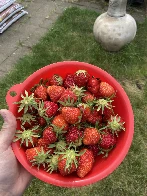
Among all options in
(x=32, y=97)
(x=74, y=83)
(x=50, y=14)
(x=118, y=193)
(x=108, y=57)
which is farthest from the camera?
(x=50, y=14)

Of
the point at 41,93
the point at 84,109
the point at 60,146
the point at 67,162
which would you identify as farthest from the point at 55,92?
the point at 67,162

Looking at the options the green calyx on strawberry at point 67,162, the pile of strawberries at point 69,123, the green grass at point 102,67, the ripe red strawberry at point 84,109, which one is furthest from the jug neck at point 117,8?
the green calyx on strawberry at point 67,162

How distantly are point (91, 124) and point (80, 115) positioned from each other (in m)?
0.12

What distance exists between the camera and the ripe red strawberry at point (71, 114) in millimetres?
1476

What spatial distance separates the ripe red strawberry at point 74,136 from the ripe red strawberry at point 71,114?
0.12 ft

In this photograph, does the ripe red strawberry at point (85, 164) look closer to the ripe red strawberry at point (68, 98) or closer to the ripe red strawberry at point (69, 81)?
the ripe red strawberry at point (68, 98)

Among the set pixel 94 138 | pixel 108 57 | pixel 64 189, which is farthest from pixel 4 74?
pixel 94 138

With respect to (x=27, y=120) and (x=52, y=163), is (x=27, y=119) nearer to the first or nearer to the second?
(x=27, y=120)

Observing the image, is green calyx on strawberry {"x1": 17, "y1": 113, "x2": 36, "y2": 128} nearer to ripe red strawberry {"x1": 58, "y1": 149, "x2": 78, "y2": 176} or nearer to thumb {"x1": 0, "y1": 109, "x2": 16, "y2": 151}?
thumb {"x1": 0, "y1": 109, "x2": 16, "y2": 151}

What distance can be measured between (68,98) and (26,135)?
27 cm

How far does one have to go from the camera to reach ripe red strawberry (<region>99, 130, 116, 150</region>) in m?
1.51

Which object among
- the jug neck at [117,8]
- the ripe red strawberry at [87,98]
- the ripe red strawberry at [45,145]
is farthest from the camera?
the jug neck at [117,8]

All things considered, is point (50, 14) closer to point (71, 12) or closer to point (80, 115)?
point (71, 12)

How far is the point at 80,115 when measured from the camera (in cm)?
150
